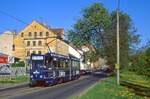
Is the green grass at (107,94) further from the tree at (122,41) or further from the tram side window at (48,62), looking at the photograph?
the tree at (122,41)

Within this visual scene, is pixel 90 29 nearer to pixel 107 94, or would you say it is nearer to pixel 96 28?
pixel 96 28

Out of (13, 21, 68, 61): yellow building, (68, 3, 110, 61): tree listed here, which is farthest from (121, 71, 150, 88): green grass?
(13, 21, 68, 61): yellow building

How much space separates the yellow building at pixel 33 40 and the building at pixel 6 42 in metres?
1.49

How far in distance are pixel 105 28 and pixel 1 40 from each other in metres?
45.8

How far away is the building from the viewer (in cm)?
12336

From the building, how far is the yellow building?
1495 millimetres

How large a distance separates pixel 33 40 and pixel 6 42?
8745 mm

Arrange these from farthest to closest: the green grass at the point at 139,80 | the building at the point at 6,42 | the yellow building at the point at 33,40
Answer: the building at the point at 6,42, the yellow building at the point at 33,40, the green grass at the point at 139,80

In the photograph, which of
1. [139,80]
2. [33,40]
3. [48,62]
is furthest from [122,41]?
[33,40]

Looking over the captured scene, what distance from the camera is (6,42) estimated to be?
126 meters

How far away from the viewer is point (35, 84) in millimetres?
43031

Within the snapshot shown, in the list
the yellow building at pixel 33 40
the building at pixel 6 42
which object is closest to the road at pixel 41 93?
the yellow building at pixel 33 40

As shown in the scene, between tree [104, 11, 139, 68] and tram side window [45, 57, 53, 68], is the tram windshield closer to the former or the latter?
tram side window [45, 57, 53, 68]

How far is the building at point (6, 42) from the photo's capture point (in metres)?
123
